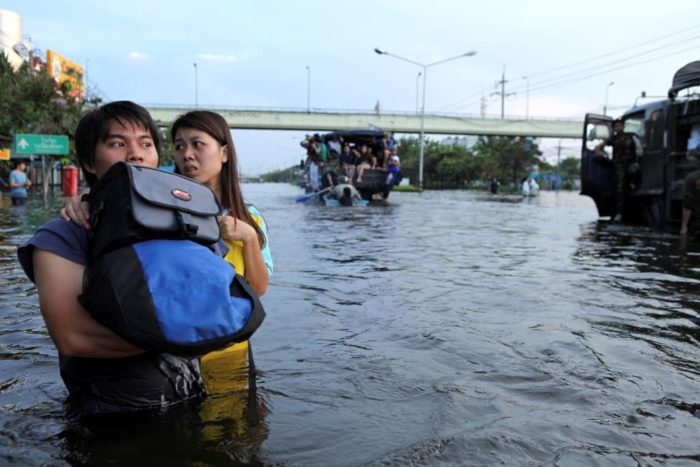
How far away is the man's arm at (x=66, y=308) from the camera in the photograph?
186 cm

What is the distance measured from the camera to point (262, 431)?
7.30 ft

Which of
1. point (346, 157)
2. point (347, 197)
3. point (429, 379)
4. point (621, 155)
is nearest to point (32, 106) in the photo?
point (346, 157)

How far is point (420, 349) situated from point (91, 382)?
1880 mm

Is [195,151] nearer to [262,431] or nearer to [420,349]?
[262,431]

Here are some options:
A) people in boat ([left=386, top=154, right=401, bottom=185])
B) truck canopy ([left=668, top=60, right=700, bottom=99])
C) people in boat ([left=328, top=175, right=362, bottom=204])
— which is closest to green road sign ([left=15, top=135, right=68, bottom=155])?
people in boat ([left=328, top=175, right=362, bottom=204])

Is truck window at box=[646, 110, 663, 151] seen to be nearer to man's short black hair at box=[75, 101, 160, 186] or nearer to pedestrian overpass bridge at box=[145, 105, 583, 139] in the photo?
man's short black hair at box=[75, 101, 160, 186]

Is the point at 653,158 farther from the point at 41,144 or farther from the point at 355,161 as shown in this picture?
the point at 41,144

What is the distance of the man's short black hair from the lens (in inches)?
86.4

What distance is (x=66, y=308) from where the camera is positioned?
1.86 m

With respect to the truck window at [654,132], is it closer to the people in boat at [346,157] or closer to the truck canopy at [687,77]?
the truck canopy at [687,77]

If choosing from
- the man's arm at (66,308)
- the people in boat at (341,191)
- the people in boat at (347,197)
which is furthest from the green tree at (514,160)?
the man's arm at (66,308)

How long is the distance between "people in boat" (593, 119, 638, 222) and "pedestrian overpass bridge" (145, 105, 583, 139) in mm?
Answer: 41660

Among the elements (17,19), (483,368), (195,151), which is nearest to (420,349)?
(483,368)

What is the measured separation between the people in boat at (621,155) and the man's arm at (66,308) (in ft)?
40.5
